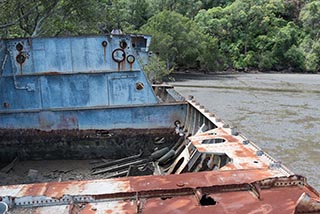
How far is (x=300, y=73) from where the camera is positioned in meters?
47.4

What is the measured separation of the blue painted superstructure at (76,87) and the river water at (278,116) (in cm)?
553

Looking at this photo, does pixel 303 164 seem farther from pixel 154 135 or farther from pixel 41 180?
pixel 41 180

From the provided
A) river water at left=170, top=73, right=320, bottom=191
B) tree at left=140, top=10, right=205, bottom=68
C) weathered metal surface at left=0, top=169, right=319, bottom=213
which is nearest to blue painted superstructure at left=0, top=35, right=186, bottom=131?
weathered metal surface at left=0, top=169, right=319, bottom=213

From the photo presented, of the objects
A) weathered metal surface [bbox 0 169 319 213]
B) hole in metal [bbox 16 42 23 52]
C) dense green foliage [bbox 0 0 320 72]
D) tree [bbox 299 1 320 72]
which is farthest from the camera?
tree [bbox 299 1 320 72]

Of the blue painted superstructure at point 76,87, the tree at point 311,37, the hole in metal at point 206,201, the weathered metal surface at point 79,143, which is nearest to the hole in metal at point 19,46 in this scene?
the blue painted superstructure at point 76,87

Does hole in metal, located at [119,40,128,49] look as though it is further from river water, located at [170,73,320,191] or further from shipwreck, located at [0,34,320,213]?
river water, located at [170,73,320,191]

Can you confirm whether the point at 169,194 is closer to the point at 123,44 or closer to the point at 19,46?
the point at 123,44

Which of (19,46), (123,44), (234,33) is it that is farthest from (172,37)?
(19,46)

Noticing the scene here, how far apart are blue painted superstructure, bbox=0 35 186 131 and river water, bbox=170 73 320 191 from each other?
18.2 feet

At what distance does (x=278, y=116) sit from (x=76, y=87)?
43.7ft

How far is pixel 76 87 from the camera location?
8.12 metres

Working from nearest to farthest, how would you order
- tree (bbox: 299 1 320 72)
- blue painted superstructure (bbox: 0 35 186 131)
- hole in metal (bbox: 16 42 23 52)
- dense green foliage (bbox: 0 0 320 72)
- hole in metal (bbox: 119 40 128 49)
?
hole in metal (bbox: 16 42 23 52)
blue painted superstructure (bbox: 0 35 186 131)
hole in metal (bbox: 119 40 128 49)
dense green foliage (bbox: 0 0 320 72)
tree (bbox: 299 1 320 72)

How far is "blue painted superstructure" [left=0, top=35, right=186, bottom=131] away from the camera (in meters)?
7.91

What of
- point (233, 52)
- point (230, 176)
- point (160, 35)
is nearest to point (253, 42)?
point (233, 52)
